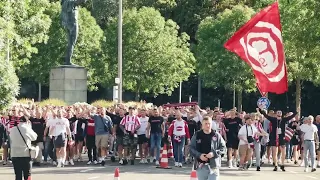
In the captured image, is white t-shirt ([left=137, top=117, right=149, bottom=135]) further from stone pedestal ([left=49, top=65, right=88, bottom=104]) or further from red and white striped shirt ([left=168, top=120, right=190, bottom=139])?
stone pedestal ([left=49, top=65, right=88, bottom=104])

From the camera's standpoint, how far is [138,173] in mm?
21828

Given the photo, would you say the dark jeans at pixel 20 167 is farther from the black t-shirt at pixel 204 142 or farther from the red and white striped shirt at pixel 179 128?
the red and white striped shirt at pixel 179 128

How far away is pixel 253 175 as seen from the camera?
22.0m

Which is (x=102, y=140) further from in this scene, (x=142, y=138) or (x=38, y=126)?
(x=38, y=126)

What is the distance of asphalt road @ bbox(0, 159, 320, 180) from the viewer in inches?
811

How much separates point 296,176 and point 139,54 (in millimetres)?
33798

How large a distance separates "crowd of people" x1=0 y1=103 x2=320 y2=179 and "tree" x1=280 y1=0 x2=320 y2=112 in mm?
5790

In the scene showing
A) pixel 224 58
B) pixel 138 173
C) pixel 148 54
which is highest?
pixel 148 54

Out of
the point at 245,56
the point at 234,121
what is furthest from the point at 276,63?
the point at 234,121

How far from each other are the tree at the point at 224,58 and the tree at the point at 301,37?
7508mm

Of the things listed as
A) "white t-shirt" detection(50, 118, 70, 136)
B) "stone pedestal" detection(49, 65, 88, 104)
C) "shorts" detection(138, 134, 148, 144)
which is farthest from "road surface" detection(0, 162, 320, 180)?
"stone pedestal" detection(49, 65, 88, 104)

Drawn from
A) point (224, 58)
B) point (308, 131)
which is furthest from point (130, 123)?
point (224, 58)

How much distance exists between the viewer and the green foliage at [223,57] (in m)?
52.2

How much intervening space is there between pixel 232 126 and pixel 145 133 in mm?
2952
